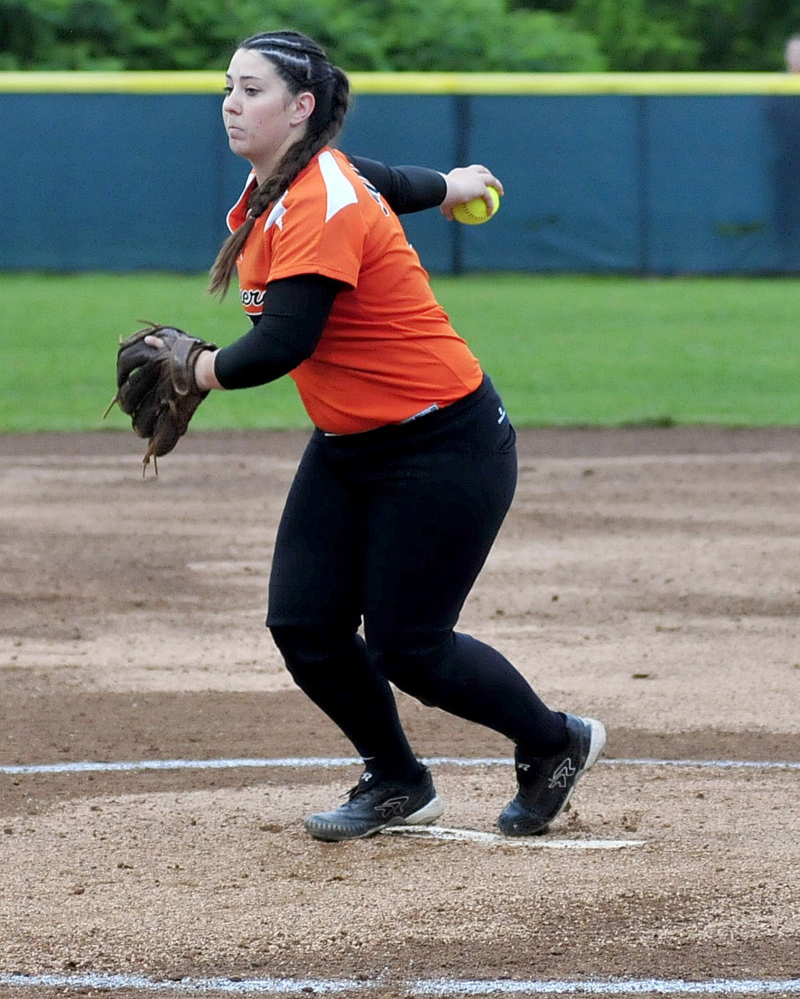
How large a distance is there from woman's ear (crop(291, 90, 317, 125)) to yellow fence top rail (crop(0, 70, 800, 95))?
57.5 feet

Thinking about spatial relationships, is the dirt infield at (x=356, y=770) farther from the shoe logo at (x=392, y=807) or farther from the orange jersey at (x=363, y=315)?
the orange jersey at (x=363, y=315)

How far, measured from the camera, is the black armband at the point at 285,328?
3496 millimetres

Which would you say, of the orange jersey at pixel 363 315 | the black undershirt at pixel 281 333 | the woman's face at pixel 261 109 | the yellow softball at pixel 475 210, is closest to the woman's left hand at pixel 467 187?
the yellow softball at pixel 475 210

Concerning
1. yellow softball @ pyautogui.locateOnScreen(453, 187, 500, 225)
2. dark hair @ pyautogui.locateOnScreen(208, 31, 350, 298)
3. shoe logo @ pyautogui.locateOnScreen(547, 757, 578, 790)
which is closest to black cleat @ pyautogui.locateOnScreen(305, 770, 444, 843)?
shoe logo @ pyautogui.locateOnScreen(547, 757, 578, 790)

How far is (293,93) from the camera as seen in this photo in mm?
3619

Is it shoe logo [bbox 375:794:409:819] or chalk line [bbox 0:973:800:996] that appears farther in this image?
shoe logo [bbox 375:794:409:819]

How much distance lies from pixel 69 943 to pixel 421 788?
1027mm

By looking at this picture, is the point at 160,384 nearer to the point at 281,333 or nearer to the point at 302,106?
the point at 281,333

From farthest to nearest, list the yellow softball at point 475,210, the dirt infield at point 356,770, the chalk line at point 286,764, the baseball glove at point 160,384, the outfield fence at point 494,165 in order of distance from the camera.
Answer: the outfield fence at point 494,165, the chalk line at point 286,764, the yellow softball at point 475,210, the baseball glove at point 160,384, the dirt infield at point 356,770

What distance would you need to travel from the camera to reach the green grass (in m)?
12.0

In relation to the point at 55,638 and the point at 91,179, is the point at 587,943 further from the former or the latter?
the point at 91,179

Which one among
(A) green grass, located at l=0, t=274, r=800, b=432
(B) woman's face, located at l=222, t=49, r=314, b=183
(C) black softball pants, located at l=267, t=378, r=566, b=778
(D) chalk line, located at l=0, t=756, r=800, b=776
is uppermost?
(B) woman's face, located at l=222, t=49, r=314, b=183

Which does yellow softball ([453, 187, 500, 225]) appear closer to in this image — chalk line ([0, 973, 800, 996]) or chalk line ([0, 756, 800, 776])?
chalk line ([0, 756, 800, 776])

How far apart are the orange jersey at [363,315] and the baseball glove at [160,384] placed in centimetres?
18
